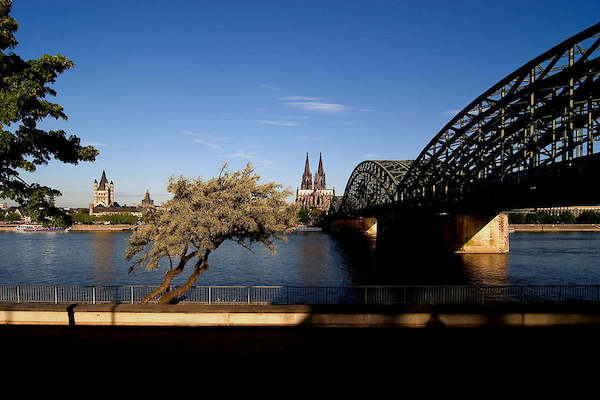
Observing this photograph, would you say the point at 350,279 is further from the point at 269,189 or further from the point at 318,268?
the point at 269,189

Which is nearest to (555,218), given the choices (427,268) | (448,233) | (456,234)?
(448,233)

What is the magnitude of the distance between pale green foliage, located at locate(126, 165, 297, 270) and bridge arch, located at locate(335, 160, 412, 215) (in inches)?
2777

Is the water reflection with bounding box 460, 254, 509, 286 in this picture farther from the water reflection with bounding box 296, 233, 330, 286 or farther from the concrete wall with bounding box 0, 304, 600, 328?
the concrete wall with bounding box 0, 304, 600, 328

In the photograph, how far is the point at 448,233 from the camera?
7338 cm

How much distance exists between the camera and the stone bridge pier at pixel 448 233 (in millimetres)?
70500

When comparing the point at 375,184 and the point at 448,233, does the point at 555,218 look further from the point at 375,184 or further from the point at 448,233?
the point at 448,233

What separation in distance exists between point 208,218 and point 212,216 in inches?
16.3

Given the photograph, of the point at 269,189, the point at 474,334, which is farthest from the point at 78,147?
the point at 474,334

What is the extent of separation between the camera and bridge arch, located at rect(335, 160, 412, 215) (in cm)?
10381

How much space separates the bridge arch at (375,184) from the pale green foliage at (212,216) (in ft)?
231

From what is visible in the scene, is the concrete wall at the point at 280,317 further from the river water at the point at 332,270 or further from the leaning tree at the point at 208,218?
the river water at the point at 332,270

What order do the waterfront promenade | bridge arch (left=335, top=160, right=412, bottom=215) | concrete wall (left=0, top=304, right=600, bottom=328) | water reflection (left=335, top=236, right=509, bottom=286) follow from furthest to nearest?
bridge arch (left=335, top=160, right=412, bottom=215) < water reflection (left=335, top=236, right=509, bottom=286) < concrete wall (left=0, top=304, right=600, bottom=328) < the waterfront promenade

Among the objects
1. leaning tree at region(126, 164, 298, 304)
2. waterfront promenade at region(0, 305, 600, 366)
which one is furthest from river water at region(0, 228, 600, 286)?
waterfront promenade at region(0, 305, 600, 366)

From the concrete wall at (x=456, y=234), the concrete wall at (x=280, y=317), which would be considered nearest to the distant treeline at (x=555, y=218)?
the concrete wall at (x=456, y=234)
